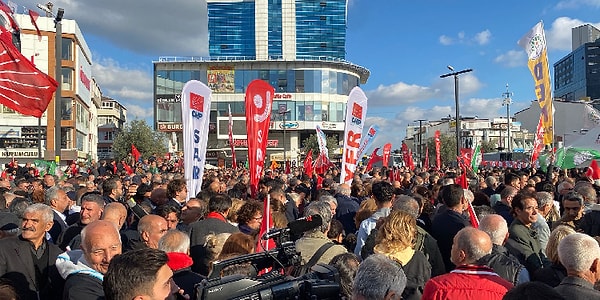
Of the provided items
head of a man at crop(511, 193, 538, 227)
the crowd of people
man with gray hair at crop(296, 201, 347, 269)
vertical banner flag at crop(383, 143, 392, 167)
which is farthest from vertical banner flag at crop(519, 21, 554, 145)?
vertical banner flag at crop(383, 143, 392, 167)

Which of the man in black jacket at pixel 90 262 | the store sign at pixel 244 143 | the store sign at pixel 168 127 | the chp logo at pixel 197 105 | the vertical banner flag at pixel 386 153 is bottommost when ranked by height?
the man in black jacket at pixel 90 262

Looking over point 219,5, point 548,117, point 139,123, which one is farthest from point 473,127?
point 548,117

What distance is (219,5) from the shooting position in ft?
249

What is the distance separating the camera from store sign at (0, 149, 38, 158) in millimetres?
48719

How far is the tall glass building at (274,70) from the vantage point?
6975 centimetres

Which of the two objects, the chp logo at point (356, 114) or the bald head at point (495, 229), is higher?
the chp logo at point (356, 114)

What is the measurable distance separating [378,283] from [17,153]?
53.9m

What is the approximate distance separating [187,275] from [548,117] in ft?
37.8

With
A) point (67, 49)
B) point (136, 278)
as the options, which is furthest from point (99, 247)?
point (67, 49)

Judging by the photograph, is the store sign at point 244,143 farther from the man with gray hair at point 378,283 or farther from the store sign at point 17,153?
the man with gray hair at point 378,283

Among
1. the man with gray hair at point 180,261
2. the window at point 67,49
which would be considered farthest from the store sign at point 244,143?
the man with gray hair at point 180,261

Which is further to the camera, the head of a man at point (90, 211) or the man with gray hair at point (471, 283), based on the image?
the head of a man at point (90, 211)

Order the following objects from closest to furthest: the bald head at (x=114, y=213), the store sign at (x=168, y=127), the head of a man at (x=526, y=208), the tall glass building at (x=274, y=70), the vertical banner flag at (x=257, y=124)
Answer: the bald head at (x=114, y=213) → the head of a man at (x=526, y=208) → the vertical banner flag at (x=257, y=124) → the tall glass building at (x=274, y=70) → the store sign at (x=168, y=127)

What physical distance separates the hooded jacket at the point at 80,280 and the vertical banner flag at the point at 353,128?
9.20 m
